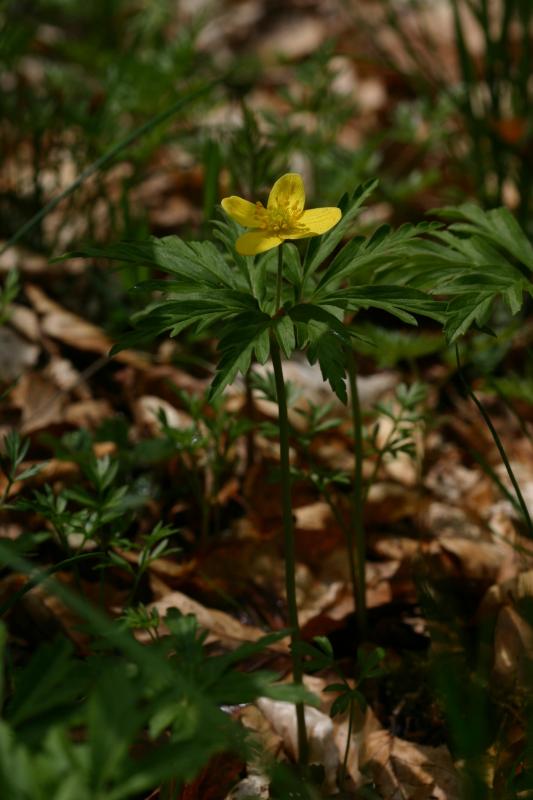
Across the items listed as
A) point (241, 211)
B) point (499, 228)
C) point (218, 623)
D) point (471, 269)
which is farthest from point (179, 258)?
point (218, 623)

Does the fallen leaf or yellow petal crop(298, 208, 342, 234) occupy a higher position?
yellow petal crop(298, 208, 342, 234)

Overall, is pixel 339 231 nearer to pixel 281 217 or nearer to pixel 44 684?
pixel 281 217

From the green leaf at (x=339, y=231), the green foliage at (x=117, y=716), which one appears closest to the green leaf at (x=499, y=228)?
the green leaf at (x=339, y=231)

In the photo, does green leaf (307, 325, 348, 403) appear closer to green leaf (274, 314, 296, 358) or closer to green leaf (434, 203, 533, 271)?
green leaf (274, 314, 296, 358)

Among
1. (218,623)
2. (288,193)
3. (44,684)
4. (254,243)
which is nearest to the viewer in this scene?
(44,684)

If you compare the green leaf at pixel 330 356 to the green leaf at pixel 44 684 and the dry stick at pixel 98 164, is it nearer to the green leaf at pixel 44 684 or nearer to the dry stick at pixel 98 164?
the green leaf at pixel 44 684

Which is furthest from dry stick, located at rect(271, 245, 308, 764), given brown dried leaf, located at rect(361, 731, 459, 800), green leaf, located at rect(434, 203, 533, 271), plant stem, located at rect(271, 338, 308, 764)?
green leaf, located at rect(434, 203, 533, 271)

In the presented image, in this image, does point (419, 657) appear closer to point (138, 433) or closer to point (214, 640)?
point (214, 640)

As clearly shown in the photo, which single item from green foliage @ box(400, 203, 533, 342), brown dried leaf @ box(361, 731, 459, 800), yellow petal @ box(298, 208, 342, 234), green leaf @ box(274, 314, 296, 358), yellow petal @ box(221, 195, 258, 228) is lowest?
brown dried leaf @ box(361, 731, 459, 800)
